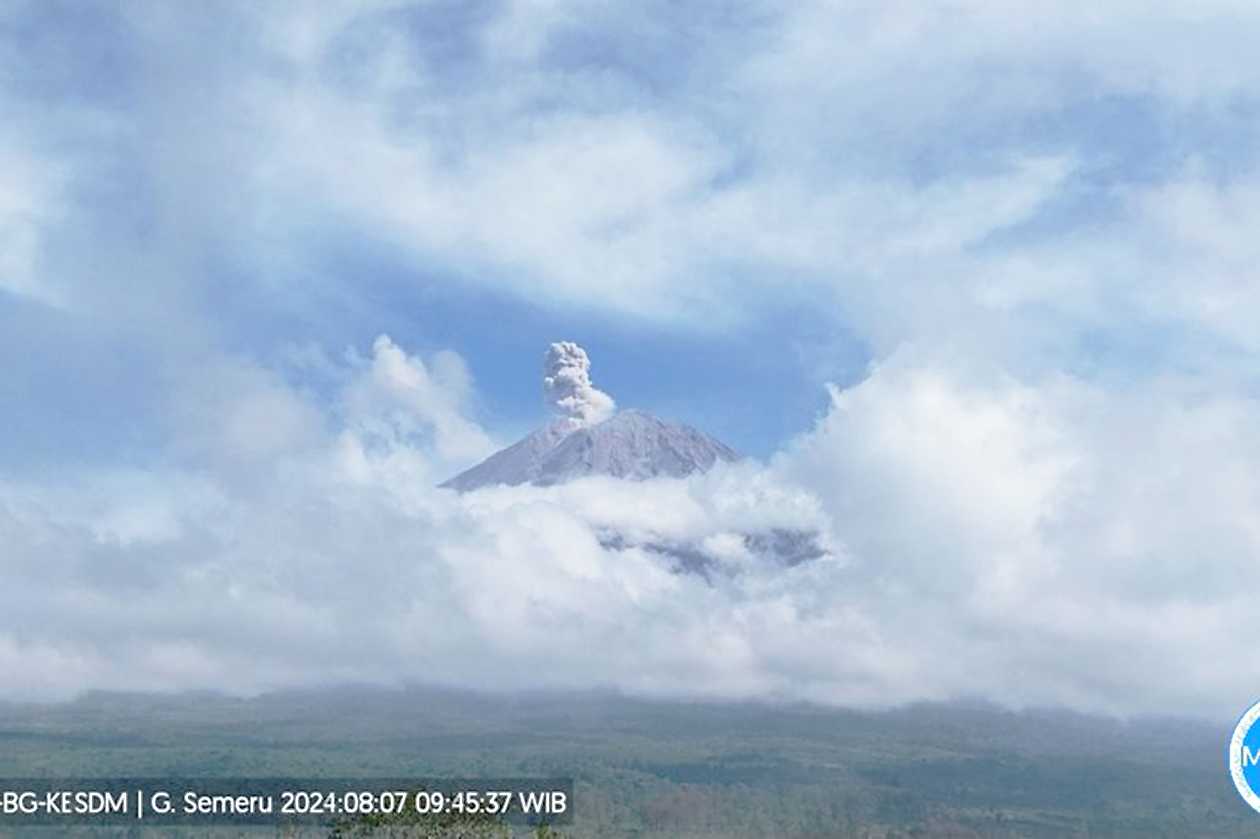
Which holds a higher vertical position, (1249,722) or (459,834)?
(1249,722)

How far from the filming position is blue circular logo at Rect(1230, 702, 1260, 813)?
7138 cm

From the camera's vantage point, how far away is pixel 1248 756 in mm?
71750

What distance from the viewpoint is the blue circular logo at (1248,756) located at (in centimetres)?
7138

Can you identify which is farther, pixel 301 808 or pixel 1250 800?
pixel 301 808

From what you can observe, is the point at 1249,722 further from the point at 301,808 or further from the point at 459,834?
the point at 301,808

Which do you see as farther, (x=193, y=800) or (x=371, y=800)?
(x=193, y=800)

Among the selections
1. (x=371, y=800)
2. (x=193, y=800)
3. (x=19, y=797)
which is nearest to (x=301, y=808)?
(x=371, y=800)

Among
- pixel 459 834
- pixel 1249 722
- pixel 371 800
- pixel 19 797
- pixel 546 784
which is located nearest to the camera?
pixel 1249 722

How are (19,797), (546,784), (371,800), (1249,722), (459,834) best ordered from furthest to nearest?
1. (546,784)
2. (19,797)
3. (371,800)
4. (459,834)
5. (1249,722)

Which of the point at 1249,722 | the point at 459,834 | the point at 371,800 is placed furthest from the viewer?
the point at 371,800

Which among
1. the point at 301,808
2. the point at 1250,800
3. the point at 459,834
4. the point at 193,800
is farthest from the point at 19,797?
the point at 1250,800

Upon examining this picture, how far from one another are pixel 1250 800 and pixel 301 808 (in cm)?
7583

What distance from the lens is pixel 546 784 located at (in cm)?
16162

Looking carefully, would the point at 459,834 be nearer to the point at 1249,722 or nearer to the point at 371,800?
the point at 371,800
